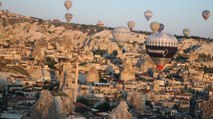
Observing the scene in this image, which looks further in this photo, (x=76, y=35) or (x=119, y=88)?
(x=76, y=35)

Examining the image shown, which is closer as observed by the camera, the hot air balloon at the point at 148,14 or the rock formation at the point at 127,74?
the rock formation at the point at 127,74

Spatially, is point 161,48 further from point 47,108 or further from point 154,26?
point 154,26

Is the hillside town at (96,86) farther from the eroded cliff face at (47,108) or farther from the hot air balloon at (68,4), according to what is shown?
the hot air balloon at (68,4)

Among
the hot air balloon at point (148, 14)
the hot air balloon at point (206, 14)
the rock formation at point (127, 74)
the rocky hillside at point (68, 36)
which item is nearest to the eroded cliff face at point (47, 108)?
the rock formation at point (127, 74)

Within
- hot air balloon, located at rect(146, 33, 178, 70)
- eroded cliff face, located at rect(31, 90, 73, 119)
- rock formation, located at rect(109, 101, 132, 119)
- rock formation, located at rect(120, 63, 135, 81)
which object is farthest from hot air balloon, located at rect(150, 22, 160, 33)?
rock formation, located at rect(109, 101, 132, 119)

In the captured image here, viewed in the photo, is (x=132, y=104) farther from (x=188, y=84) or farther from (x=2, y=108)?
(x=188, y=84)

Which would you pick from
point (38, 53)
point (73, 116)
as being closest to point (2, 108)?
point (73, 116)

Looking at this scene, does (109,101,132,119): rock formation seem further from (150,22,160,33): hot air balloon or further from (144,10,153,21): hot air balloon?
(150,22,160,33): hot air balloon

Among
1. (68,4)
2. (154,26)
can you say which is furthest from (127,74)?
(68,4)
